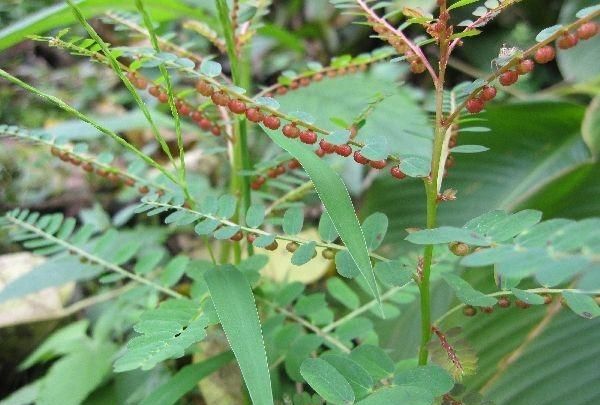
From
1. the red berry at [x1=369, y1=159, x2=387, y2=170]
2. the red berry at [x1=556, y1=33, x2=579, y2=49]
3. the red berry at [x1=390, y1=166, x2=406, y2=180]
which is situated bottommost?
the red berry at [x1=390, y1=166, x2=406, y2=180]

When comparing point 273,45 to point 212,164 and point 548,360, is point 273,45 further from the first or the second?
point 548,360

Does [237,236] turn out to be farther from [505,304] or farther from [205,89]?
[505,304]

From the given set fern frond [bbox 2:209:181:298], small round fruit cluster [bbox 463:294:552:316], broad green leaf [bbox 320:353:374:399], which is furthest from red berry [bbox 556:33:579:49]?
fern frond [bbox 2:209:181:298]

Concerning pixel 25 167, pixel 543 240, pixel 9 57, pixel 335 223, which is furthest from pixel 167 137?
pixel 543 240

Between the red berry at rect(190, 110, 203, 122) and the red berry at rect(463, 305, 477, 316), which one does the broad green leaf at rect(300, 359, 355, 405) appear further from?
the red berry at rect(190, 110, 203, 122)

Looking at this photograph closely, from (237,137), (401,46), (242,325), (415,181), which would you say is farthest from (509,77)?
(415,181)
